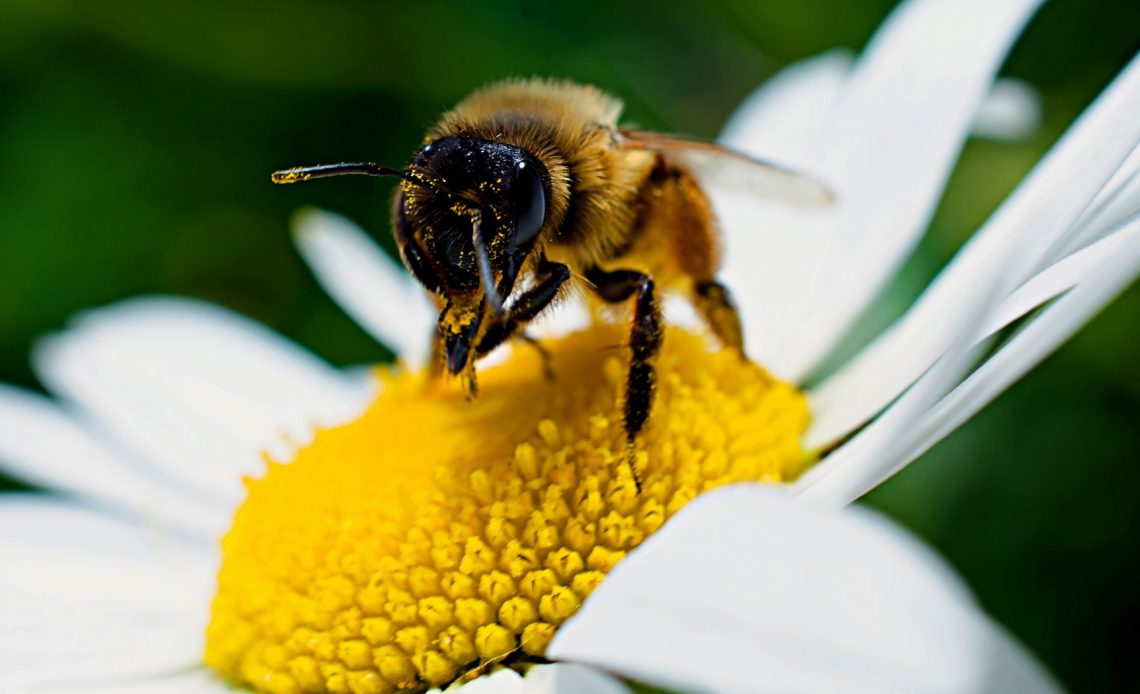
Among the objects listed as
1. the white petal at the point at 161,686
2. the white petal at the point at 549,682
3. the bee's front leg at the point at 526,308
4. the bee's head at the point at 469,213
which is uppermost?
the bee's head at the point at 469,213

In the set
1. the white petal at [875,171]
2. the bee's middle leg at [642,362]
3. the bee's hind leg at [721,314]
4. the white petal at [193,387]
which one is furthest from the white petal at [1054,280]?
the white petal at [193,387]

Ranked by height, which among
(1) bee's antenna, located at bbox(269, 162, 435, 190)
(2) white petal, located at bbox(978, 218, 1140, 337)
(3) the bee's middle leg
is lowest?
(2) white petal, located at bbox(978, 218, 1140, 337)

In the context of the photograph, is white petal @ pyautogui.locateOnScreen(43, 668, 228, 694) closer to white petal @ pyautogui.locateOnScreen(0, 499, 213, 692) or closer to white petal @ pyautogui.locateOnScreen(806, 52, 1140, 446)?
white petal @ pyautogui.locateOnScreen(0, 499, 213, 692)

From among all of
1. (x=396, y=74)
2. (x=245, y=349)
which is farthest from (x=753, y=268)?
(x=396, y=74)

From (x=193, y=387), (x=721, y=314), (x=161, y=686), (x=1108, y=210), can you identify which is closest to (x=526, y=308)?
(x=721, y=314)

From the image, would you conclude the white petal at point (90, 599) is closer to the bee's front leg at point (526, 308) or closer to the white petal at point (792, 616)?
the bee's front leg at point (526, 308)

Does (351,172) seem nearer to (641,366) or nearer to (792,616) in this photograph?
(641,366)

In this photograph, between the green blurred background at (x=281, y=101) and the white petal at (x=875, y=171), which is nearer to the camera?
the white petal at (x=875, y=171)

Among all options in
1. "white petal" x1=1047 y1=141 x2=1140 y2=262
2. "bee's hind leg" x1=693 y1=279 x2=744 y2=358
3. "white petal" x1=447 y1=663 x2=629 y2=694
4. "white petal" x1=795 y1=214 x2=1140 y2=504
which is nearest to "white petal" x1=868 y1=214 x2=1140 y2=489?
"white petal" x1=795 y1=214 x2=1140 y2=504
